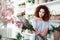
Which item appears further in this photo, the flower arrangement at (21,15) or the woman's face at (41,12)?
the flower arrangement at (21,15)

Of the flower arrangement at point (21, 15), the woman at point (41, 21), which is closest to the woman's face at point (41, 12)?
the woman at point (41, 21)

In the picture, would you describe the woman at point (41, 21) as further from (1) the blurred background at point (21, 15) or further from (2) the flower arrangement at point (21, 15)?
(2) the flower arrangement at point (21, 15)

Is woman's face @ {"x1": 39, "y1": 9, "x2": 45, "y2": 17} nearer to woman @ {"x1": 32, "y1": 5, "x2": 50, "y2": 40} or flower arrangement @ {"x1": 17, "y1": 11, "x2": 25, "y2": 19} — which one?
woman @ {"x1": 32, "y1": 5, "x2": 50, "y2": 40}

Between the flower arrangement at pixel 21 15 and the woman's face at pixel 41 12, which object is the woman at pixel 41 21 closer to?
the woman's face at pixel 41 12

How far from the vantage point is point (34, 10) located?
54.2 inches

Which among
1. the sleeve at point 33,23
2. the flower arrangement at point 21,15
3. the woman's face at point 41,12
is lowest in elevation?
the sleeve at point 33,23

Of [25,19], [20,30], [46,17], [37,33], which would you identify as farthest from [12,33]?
[46,17]

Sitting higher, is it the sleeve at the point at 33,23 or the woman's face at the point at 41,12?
the woman's face at the point at 41,12

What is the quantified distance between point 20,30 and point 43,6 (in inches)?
14.1

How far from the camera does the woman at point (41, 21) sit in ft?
4.26

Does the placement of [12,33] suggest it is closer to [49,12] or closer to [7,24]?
[7,24]

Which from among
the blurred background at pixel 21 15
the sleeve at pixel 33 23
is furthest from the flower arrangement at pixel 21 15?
the sleeve at pixel 33 23

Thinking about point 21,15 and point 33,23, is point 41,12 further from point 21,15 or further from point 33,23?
point 21,15

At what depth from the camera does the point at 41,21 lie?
4.36 ft
